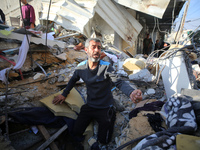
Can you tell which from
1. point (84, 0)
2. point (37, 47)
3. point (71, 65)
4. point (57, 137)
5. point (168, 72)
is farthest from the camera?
point (84, 0)

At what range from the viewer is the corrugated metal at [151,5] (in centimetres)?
639

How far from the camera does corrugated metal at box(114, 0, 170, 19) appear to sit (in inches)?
251

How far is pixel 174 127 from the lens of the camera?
4.51 feet

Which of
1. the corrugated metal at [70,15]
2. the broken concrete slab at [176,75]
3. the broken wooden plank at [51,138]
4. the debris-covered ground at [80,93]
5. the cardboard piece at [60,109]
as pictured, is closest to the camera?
the debris-covered ground at [80,93]

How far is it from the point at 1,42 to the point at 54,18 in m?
4.62

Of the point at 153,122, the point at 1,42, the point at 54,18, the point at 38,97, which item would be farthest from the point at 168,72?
the point at 54,18

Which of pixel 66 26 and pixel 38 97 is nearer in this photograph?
pixel 38 97

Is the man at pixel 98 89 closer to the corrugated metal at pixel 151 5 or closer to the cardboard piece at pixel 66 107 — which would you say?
the cardboard piece at pixel 66 107

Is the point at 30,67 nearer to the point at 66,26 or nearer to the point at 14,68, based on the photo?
the point at 14,68

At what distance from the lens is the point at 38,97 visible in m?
2.80

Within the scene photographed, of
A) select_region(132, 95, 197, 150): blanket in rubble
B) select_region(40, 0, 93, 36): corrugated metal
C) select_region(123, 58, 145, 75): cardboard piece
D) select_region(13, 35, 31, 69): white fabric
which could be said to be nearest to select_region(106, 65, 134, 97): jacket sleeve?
select_region(132, 95, 197, 150): blanket in rubble

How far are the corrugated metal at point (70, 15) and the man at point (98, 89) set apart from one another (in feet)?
17.7

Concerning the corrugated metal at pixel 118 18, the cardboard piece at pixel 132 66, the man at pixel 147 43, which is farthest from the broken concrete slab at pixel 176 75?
the man at pixel 147 43

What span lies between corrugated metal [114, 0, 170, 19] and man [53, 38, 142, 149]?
6.18m
